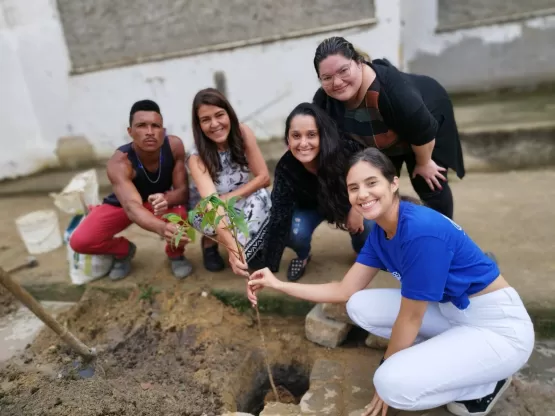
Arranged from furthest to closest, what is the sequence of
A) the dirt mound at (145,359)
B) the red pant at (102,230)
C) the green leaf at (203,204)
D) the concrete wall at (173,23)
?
the concrete wall at (173,23), the red pant at (102,230), the dirt mound at (145,359), the green leaf at (203,204)

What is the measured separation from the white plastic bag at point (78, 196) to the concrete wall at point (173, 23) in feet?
6.38

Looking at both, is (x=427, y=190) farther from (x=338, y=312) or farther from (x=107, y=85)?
(x=107, y=85)

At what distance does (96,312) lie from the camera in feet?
9.67

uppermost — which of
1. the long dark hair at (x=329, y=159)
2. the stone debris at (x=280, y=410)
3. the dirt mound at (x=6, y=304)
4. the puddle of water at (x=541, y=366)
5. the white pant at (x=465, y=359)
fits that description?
the long dark hair at (x=329, y=159)

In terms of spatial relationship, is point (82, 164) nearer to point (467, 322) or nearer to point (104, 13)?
point (104, 13)

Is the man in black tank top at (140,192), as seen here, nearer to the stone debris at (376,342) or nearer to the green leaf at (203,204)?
the green leaf at (203,204)

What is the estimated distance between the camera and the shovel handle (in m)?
2.06

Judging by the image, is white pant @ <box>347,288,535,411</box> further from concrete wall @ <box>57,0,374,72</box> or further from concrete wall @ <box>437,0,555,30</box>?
concrete wall @ <box>437,0,555,30</box>

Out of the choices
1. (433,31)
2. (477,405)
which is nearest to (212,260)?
(477,405)

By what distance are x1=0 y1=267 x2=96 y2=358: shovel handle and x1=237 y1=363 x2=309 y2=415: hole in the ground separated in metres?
0.94

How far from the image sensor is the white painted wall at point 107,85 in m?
4.55

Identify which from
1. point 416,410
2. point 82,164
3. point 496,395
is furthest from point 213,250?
point 82,164

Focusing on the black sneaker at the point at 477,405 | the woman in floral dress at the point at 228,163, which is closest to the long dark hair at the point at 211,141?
the woman in floral dress at the point at 228,163

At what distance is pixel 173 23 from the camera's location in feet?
15.2
